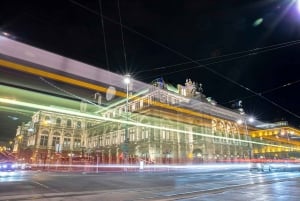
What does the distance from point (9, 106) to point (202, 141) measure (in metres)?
50.6

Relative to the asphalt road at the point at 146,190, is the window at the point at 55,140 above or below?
above

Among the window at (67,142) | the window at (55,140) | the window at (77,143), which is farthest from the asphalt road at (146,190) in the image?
the window at (77,143)

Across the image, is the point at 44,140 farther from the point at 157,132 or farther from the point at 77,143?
the point at 157,132

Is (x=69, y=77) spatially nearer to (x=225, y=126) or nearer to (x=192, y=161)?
(x=192, y=161)

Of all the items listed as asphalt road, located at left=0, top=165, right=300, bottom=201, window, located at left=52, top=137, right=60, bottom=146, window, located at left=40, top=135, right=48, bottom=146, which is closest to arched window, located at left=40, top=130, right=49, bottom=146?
window, located at left=40, top=135, right=48, bottom=146

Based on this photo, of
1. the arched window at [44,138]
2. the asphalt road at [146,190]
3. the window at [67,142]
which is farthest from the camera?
the window at [67,142]

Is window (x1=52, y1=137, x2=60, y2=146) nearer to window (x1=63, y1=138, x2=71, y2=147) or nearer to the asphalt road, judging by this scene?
window (x1=63, y1=138, x2=71, y2=147)

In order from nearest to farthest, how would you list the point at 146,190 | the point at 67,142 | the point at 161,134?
the point at 146,190
the point at 161,134
the point at 67,142

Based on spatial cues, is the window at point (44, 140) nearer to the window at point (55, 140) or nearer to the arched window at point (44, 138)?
the arched window at point (44, 138)

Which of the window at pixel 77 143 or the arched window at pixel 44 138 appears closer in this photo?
the arched window at pixel 44 138

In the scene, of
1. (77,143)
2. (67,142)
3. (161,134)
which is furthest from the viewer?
(77,143)

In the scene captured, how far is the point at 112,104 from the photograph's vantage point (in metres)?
34.6

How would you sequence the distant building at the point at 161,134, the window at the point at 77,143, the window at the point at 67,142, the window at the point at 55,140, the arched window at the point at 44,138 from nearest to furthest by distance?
the distant building at the point at 161,134 < the arched window at the point at 44,138 < the window at the point at 55,140 < the window at the point at 67,142 < the window at the point at 77,143

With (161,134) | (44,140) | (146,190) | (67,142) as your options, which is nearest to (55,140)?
(44,140)
